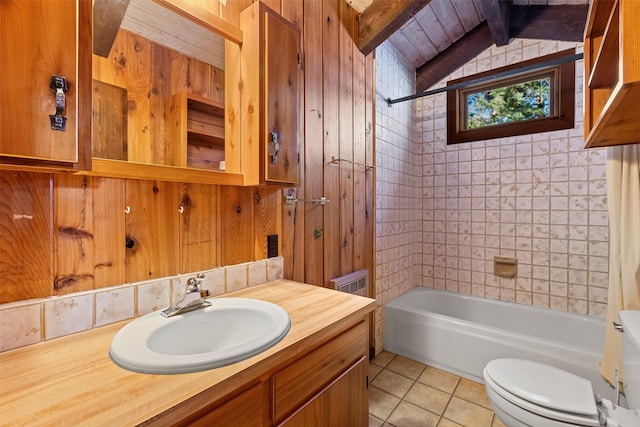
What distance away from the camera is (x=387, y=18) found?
72.3 inches

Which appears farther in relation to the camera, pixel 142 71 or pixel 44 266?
pixel 142 71

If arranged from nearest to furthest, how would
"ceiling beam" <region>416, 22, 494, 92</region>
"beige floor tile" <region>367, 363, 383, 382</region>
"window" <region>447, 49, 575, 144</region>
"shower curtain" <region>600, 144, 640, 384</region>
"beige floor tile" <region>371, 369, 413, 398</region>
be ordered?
1. "shower curtain" <region>600, 144, 640, 384</region>
2. "beige floor tile" <region>371, 369, 413, 398</region>
3. "beige floor tile" <region>367, 363, 383, 382</region>
4. "window" <region>447, 49, 575, 144</region>
5. "ceiling beam" <region>416, 22, 494, 92</region>

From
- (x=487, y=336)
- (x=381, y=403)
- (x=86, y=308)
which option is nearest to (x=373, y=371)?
(x=381, y=403)

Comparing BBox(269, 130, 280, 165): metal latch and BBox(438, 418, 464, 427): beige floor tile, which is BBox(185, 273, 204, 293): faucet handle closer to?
BBox(269, 130, 280, 165): metal latch

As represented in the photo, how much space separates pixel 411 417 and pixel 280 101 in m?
1.85

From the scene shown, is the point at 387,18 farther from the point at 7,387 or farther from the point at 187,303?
the point at 7,387

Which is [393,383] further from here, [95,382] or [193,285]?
[95,382]

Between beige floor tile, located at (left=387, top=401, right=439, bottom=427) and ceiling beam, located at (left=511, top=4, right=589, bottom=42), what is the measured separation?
2.93 m

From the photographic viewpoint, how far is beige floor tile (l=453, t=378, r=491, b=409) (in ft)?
5.62

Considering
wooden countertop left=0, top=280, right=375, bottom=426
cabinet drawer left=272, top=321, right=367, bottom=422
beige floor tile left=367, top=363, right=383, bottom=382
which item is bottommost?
beige floor tile left=367, top=363, right=383, bottom=382

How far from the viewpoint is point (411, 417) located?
5.21 feet

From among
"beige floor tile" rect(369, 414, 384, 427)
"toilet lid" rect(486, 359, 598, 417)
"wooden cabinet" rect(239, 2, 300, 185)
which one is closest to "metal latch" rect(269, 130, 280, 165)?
"wooden cabinet" rect(239, 2, 300, 185)

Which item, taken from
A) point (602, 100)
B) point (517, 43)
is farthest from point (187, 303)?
point (517, 43)

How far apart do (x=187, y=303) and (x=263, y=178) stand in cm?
55
